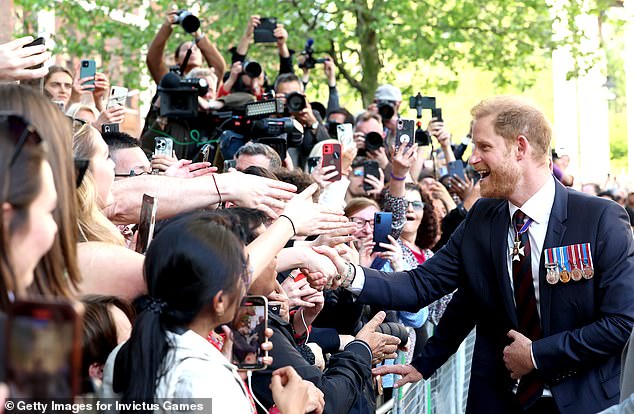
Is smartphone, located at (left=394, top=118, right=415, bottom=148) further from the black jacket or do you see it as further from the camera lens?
the black jacket

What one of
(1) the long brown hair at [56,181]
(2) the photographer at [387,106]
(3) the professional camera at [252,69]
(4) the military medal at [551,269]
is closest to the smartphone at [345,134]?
(3) the professional camera at [252,69]

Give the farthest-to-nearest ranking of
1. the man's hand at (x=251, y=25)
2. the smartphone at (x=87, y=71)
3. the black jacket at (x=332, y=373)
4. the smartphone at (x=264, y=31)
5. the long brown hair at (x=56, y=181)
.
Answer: the smartphone at (x=264, y=31) → the man's hand at (x=251, y=25) → the smartphone at (x=87, y=71) → the black jacket at (x=332, y=373) → the long brown hair at (x=56, y=181)

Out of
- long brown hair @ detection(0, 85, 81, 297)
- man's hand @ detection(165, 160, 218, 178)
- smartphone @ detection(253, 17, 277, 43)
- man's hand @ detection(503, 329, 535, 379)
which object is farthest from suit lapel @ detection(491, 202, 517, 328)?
smartphone @ detection(253, 17, 277, 43)

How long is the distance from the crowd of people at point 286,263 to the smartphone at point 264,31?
2.20 m

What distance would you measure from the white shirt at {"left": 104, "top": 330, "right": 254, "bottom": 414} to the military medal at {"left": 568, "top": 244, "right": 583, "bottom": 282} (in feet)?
7.09

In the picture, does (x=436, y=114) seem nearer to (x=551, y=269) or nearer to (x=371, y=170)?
(x=371, y=170)

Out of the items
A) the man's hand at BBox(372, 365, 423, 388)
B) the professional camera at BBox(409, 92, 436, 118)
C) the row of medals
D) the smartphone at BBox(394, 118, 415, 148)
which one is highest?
the smartphone at BBox(394, 118, 415, 148)

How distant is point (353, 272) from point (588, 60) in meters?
13.2

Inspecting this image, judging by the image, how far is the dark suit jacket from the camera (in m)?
4.34

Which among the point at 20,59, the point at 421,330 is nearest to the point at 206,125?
the point at 421,330

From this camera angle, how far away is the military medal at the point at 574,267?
4.39m

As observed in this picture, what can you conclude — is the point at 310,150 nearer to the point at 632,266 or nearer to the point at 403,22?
the point at 632,266

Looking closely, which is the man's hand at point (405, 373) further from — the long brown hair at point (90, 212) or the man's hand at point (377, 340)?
the long brown hair at point (90, 212)

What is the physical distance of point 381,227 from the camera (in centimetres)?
567
